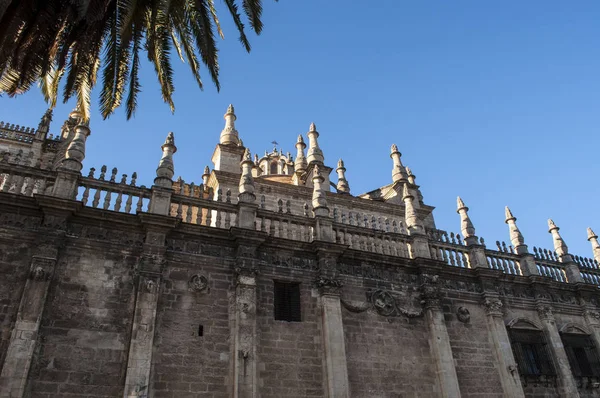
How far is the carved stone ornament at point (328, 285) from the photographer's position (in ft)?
46.9

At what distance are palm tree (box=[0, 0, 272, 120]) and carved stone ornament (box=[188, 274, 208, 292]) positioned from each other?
15.2 feet

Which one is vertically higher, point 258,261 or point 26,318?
point 258,261

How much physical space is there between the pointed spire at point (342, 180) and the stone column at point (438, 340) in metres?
9.63

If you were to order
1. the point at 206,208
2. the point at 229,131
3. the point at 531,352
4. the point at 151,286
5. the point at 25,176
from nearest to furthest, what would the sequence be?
the point at 151,286, the point at 25,176, the point at 206,208, the point at 531,352, the point at 229,131

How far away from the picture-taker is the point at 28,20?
9266 mm

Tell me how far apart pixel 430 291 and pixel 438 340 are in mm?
1570

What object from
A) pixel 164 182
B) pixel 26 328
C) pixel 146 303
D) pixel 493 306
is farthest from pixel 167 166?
pixel 493 306

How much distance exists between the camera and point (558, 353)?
16.9 meters

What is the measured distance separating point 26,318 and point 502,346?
1379cm

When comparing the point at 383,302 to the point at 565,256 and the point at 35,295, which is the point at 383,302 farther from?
the point at 565,256

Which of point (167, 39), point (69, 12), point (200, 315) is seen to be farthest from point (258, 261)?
point (69, 12)

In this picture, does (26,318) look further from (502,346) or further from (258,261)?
(502,346)

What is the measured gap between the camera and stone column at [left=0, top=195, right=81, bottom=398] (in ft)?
33.2

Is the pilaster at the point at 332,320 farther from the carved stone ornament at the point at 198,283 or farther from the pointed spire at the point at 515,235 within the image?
the pointed spire at the point at 515,235
